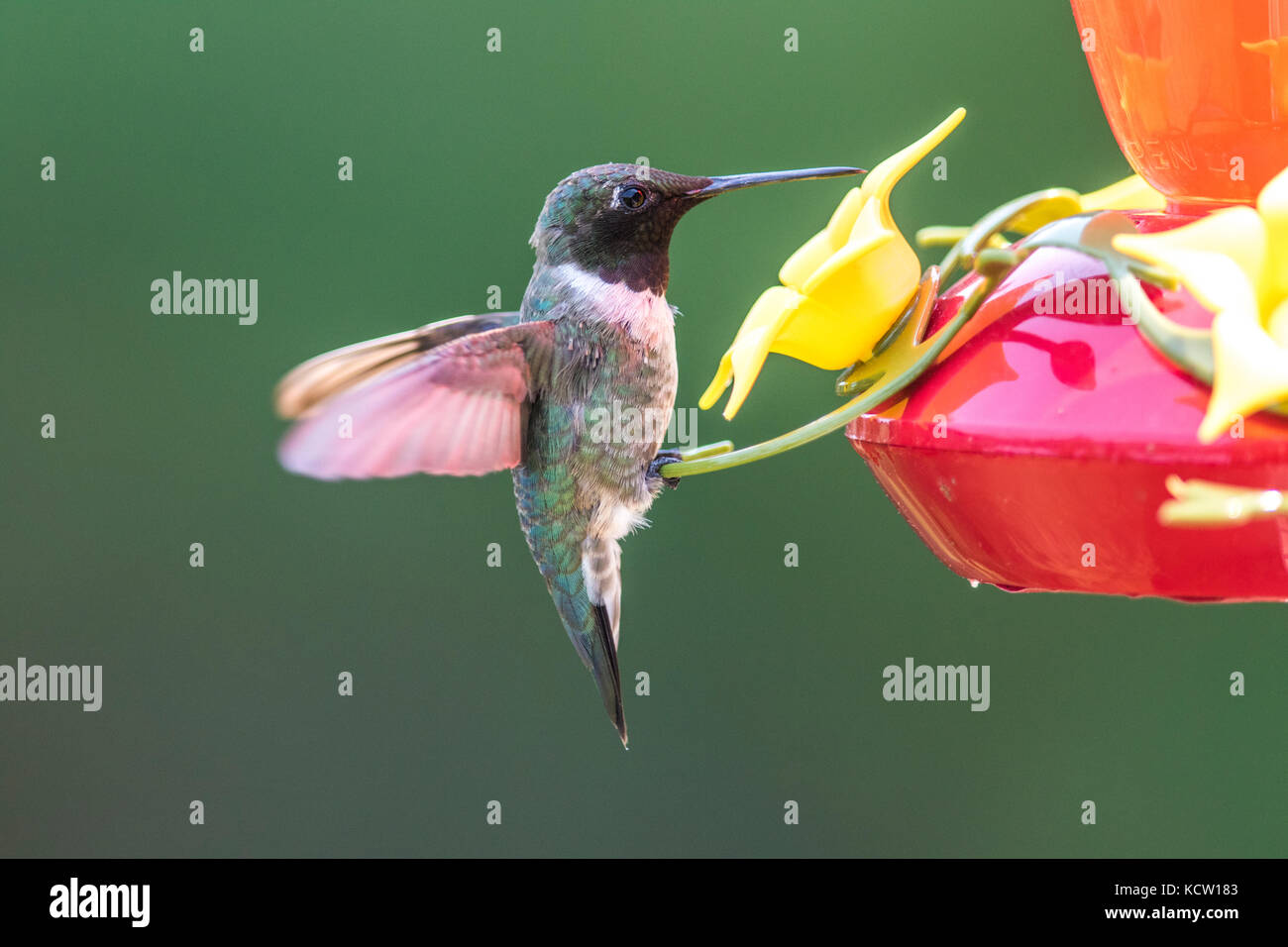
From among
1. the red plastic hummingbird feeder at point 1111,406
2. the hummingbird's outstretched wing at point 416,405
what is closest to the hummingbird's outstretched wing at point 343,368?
the hummingbird's outstretched wing at point 416,405

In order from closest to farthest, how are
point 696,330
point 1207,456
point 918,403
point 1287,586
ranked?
point 1207,456 < point 1287,586 < point 918,403 < point 696,330

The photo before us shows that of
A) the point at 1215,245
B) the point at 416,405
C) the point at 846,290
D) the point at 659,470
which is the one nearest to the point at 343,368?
the point at 416,405

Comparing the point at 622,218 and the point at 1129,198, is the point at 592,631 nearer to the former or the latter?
the point at 622,218

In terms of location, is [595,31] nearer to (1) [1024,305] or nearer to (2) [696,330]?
(2) [696,330]

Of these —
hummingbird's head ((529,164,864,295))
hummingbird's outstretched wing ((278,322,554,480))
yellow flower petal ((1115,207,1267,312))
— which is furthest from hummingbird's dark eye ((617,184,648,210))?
yellow flower petal ((1115,207,1267,312))

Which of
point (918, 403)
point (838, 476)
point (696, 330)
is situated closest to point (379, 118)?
point (696, 330)
